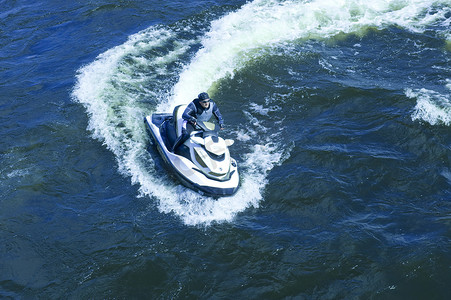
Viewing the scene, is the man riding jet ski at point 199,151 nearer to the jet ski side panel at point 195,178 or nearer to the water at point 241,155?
the jet ski side panel at point 195,178

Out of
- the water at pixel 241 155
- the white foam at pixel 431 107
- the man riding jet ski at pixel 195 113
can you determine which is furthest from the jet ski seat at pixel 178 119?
the white foam at pixel 431 107

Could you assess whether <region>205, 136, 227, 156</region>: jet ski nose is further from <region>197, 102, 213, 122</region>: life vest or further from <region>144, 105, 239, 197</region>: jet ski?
<region>197, 102, 213, 122</region>: life vest

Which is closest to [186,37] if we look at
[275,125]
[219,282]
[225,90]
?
[225,90]

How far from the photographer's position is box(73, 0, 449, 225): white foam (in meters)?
11.4

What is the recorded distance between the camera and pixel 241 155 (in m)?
12.6

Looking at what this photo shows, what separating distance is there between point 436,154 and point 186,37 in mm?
11782

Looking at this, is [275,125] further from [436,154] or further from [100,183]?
[100,183]

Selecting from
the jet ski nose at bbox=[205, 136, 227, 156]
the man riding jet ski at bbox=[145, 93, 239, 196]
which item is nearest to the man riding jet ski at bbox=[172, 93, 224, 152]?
the man riding jet ski at bbox=[145, 93, 239, 196]

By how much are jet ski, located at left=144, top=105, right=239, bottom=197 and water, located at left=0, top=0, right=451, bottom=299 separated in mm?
458

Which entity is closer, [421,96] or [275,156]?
[275,156]

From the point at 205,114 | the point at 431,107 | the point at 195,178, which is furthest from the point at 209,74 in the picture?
the point at 431,107

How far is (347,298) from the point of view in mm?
8641

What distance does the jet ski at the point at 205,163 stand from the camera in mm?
10664

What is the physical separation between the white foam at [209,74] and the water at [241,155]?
0.07 meters
